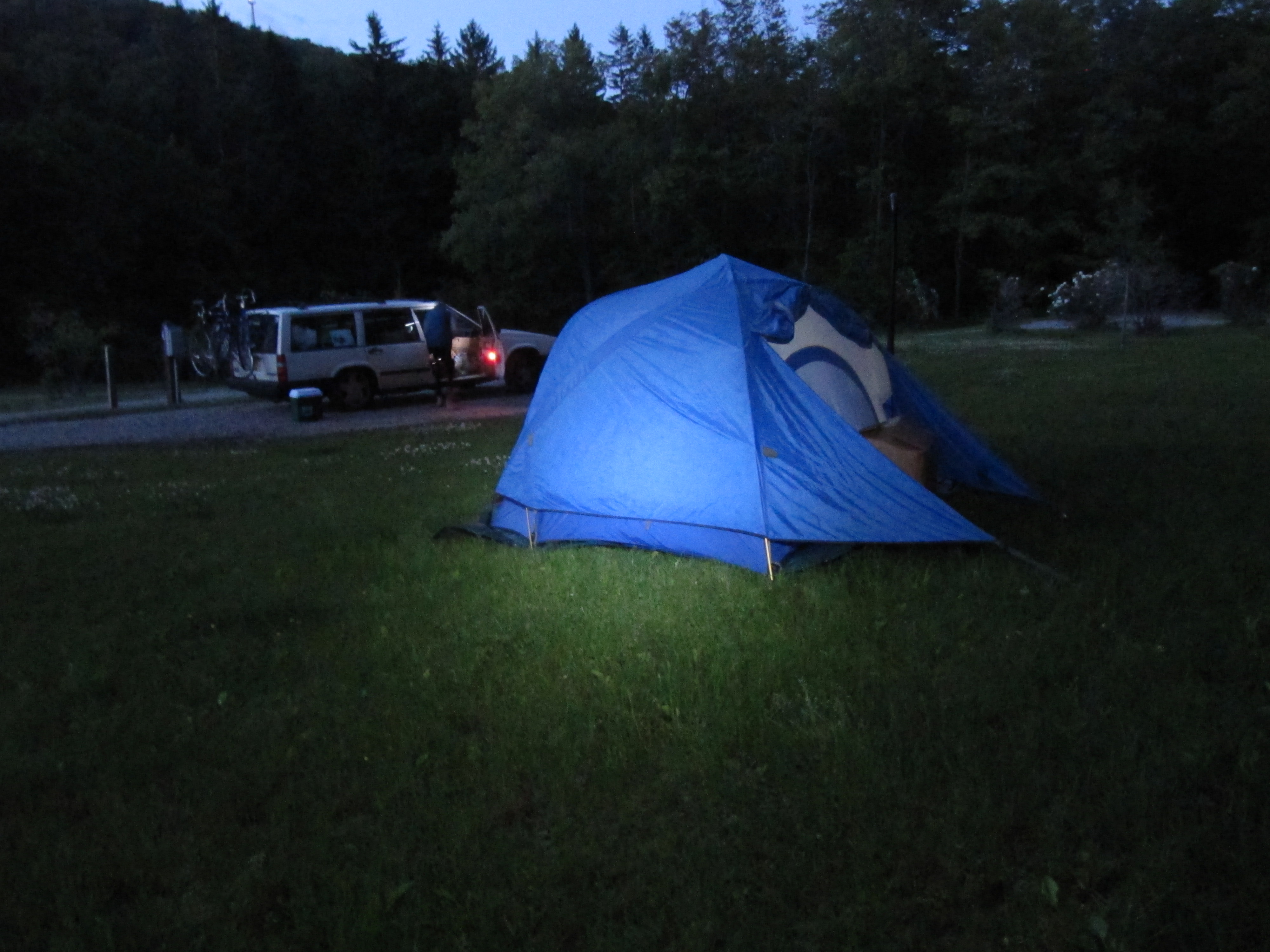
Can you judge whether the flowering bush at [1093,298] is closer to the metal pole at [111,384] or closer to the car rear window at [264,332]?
the car rear window at [264,332]

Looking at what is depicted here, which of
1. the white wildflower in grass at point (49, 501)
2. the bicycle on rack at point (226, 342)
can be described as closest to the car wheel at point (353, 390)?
the bicycle on rack at point (226, 342)

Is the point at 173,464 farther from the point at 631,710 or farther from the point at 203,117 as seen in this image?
the point at 203,117

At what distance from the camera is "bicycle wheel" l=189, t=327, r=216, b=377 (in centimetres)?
1955

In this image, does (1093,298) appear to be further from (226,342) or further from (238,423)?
(238,423)

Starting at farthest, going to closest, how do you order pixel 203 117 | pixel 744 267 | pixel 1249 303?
1. pixel 203 117
2. pixel 1249 303
3. pixel 744 267

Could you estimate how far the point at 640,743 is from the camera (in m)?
4.16

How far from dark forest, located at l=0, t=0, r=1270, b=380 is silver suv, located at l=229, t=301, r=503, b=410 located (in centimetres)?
1820

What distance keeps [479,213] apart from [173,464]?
28.7 metres

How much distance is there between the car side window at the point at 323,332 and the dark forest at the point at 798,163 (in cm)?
1884

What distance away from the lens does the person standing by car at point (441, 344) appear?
55.9 ft

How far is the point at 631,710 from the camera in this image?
4410 mm

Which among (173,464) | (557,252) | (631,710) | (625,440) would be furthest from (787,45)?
(631,710)

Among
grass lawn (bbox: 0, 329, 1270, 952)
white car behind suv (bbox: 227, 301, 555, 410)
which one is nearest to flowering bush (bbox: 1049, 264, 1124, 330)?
white car behind suv (bbox: 227, 301, 555, 410)

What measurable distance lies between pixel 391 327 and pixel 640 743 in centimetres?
1420
